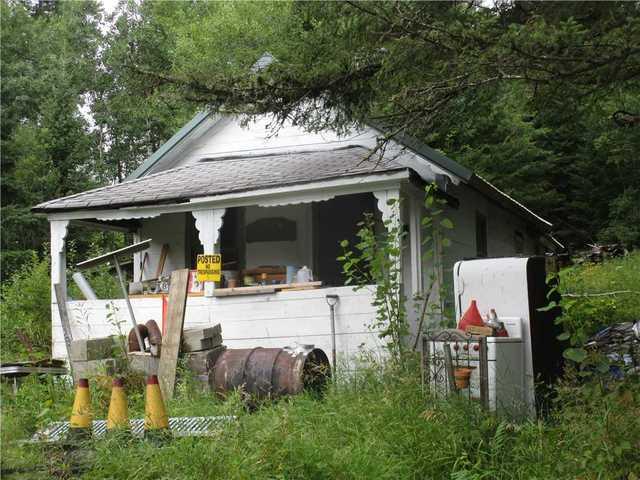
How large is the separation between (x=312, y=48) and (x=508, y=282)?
3806 mm

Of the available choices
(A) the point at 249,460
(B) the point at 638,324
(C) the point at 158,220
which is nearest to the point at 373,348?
(B) the point at 638,324

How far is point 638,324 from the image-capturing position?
931cm

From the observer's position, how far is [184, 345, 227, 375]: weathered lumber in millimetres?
8734

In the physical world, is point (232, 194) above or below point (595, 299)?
above

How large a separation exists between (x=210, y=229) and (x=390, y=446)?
559cm

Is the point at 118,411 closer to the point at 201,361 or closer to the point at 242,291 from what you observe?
the point at 201,361

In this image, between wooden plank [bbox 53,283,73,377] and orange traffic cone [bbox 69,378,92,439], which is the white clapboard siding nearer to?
wooden plank [bbox 53,283,73,377]

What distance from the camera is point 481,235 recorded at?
14.1m

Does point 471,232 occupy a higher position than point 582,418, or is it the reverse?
point 471,232

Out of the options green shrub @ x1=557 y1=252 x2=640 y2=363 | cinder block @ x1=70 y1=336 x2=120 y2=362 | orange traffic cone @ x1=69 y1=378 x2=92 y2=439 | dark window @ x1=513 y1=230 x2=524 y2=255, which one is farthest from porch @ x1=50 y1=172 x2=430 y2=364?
dark window @ x1=513 y1=230 x2=524 y2=255

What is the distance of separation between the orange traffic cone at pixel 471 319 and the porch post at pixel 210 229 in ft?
13.8

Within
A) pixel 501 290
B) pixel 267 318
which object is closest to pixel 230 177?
pixel 267 318

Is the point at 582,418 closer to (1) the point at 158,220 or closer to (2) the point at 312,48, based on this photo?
(2) the point at 312,48

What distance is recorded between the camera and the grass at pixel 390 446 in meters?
4.94
